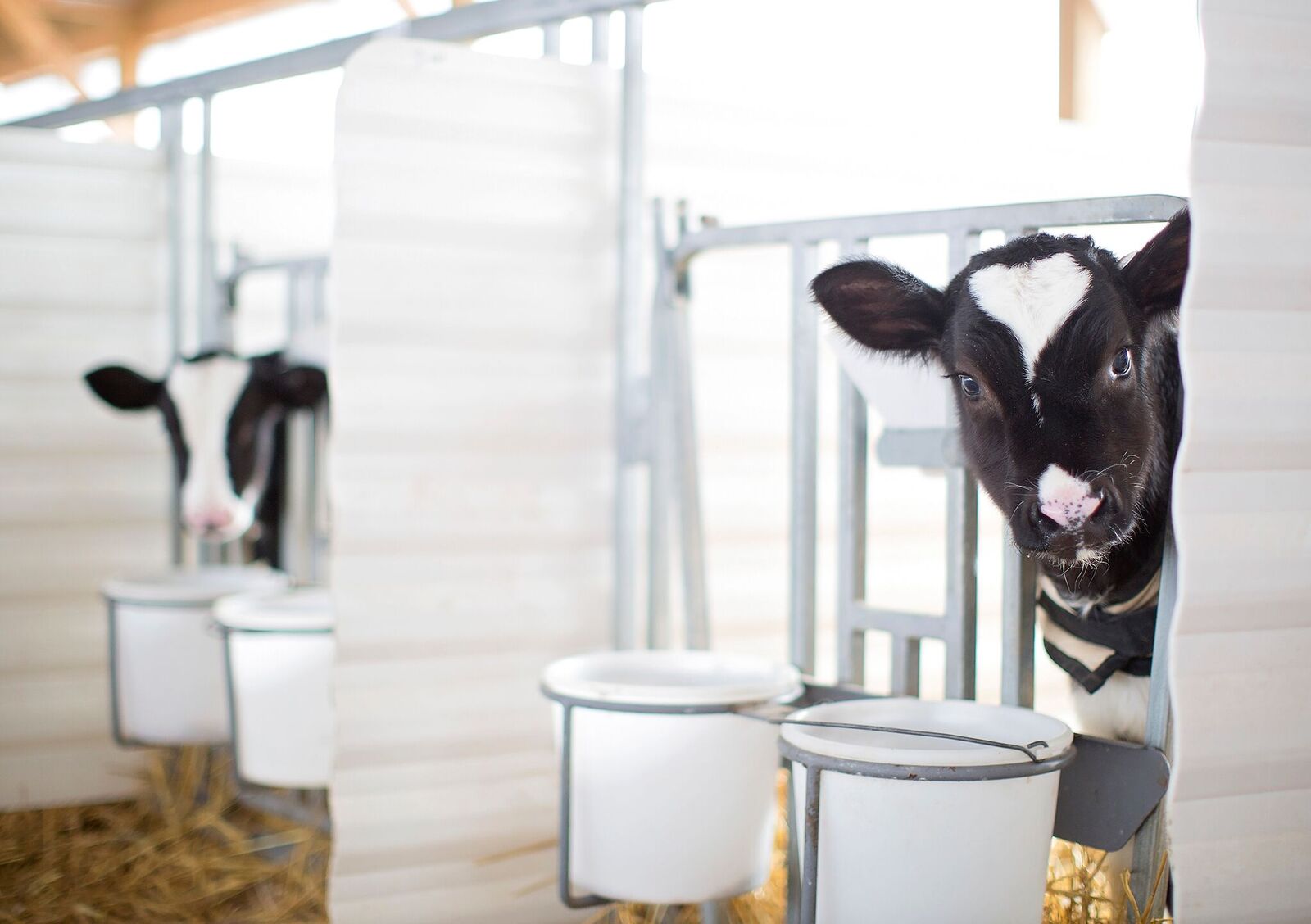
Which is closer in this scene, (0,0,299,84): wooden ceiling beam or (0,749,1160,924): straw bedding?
(0,749,1160,924): straw bedding

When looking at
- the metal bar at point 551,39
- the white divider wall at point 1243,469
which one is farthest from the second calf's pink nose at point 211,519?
the white divider wall at point 1243,469

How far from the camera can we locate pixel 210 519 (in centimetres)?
359

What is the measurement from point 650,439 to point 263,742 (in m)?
1.15

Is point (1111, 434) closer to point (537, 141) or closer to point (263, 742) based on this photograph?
point (537, 141)

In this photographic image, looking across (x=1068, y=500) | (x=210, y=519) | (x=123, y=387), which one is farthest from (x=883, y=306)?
(x=123, y=387)

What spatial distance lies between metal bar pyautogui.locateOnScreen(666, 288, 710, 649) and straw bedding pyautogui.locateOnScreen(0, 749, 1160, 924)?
20.9 inches

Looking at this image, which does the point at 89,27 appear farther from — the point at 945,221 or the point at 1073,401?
the point at 1073,401

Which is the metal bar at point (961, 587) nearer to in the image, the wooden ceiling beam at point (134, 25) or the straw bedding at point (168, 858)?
the straw bedding at point (168, 858)

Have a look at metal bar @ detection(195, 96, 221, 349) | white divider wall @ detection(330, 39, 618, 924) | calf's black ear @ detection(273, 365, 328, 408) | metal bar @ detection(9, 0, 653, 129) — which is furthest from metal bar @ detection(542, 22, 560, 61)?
metal bar @ detection(195, 96, 221, 349)

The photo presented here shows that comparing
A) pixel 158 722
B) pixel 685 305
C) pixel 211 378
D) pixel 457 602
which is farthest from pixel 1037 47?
pixel 158 722

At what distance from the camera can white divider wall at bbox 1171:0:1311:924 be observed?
Result: 1321mm

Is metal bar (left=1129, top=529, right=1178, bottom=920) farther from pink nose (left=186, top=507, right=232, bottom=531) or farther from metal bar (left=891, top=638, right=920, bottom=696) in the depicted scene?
pink nose (left=186, top=507, right=232, bottom=531)

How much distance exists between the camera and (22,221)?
370 centimetres

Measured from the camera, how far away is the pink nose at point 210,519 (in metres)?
3.59
